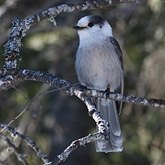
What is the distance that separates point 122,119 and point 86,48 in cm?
138

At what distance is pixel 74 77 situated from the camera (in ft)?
19.8

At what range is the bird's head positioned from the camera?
4.66m

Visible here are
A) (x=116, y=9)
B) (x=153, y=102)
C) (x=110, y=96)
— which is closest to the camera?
(x=153, y=102)

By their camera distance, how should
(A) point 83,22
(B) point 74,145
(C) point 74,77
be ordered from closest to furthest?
1. (B) point 74,145
2. (A) point 83,22
3. (C) point 74,77

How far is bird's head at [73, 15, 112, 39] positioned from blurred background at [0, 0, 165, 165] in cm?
56

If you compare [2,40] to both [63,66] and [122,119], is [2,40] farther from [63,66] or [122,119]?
[122,119]

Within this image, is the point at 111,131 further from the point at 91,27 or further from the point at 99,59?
the point at 91,27

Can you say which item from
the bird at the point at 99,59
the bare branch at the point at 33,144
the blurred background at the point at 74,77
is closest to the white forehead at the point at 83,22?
the bird at the point at 99,59

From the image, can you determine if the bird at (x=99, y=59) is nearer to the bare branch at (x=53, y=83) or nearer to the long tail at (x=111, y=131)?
the long tail at (x=111, y=131)

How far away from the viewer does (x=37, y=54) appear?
226 inches

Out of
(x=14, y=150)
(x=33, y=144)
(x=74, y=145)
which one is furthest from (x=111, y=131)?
(x=74, y=145)

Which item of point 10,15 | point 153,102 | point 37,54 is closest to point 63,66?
point 37,54

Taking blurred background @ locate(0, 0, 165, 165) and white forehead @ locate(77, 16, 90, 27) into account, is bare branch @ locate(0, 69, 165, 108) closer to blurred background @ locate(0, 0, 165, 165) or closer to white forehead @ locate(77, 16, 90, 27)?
white forehead @ locate(77, 16, 90, 27)

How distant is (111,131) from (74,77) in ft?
5.08
